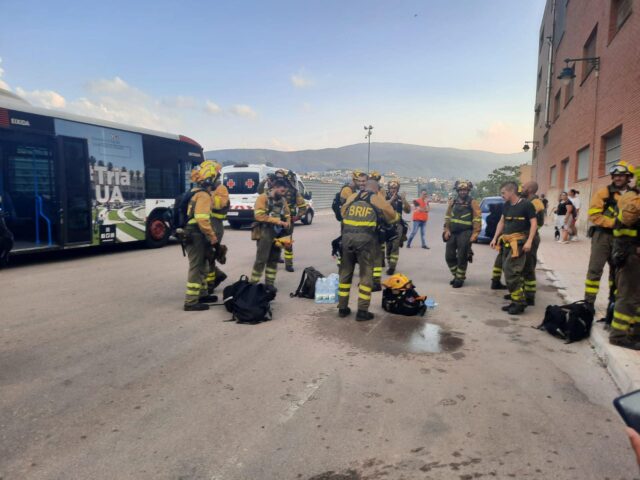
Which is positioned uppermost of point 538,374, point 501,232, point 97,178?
point 97,178

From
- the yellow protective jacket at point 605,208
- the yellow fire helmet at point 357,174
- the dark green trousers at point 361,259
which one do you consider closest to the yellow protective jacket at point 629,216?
the yellow protective jacket at point 605,208

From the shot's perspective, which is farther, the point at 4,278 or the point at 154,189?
the point at 154,189

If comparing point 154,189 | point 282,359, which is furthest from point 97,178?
point 282,359

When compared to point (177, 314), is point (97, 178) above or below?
above

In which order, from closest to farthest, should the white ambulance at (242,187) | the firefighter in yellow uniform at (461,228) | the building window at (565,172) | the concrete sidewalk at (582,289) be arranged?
1. the concrete sidewalk at (582,289)
2. the firefighter in yellow uniform at (461,228)
3. the white ambulance at (242,187)
4. the building window at (565,172)

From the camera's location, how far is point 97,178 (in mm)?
10812

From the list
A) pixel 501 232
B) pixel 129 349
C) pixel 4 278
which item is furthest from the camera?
pixel 4 278

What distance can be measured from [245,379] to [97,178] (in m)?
8.59

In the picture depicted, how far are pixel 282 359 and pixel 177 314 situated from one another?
223cm

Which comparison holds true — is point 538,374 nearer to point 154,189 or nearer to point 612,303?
point 612,303

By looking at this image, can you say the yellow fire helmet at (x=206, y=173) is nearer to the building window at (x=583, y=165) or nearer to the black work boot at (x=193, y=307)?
the black work boot at (x=193, y=307)

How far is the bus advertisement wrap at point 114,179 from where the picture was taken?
421 inches

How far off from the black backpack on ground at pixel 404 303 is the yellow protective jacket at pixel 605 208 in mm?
2344

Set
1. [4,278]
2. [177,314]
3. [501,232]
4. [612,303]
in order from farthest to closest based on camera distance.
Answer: [4,278], [501,232], [177,314], [612,303]
